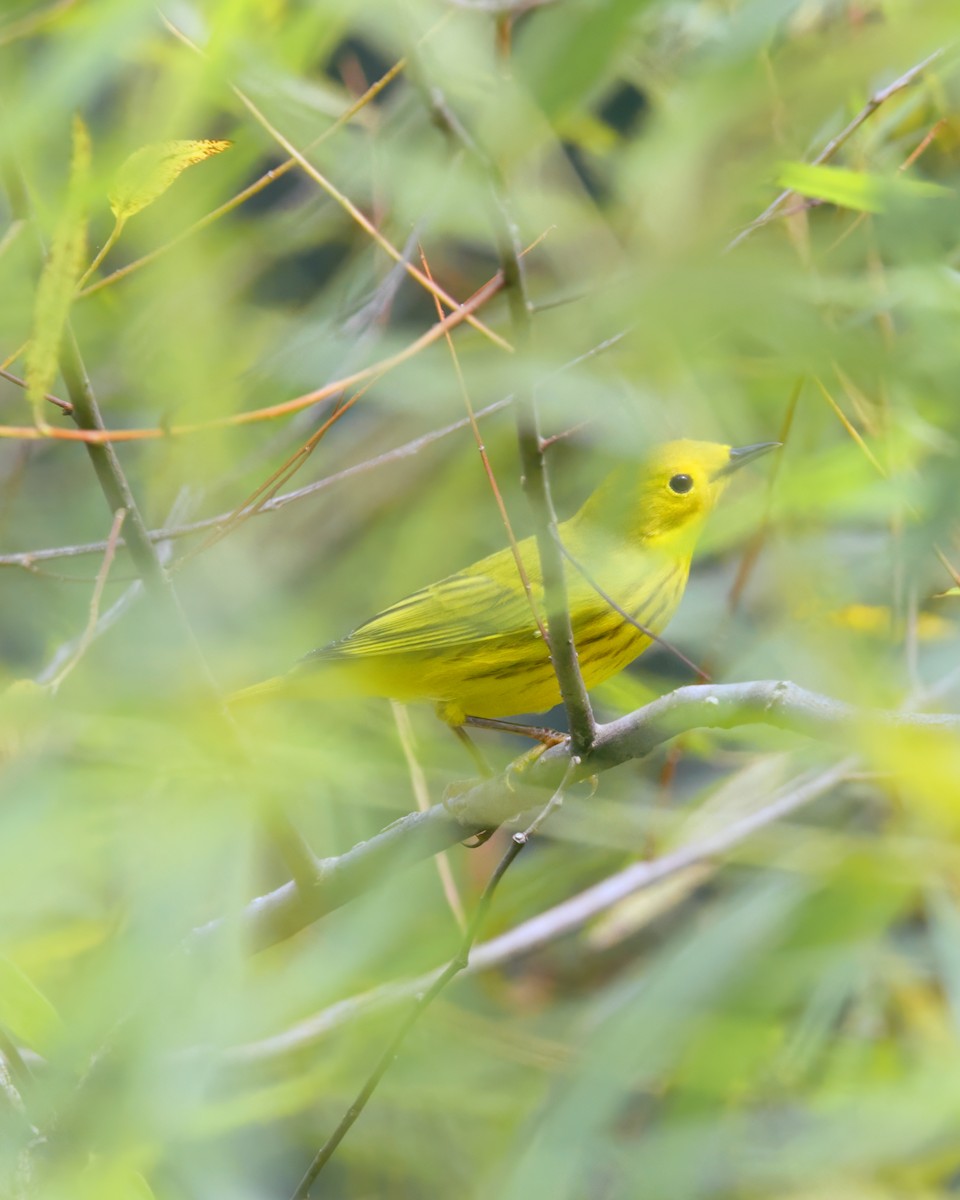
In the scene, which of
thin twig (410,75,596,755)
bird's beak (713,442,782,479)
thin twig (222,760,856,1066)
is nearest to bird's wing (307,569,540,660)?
bird's beak (713,442,782,479)

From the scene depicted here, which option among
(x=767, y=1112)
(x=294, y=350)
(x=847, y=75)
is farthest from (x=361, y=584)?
(x=847, y=75)

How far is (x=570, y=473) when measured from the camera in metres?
3.95

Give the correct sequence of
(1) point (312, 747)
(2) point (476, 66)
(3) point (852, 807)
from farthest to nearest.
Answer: (3) point (852, 807) < (2) point (476, 66) < (1) point (312, 747)

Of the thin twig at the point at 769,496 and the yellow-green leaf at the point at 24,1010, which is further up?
the thin twig at the point at 769,496

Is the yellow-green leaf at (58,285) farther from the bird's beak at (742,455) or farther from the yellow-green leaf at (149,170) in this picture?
the bird's beak at (742,455)

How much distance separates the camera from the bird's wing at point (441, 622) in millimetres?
2756

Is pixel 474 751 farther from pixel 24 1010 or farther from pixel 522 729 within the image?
pixel 24 1010

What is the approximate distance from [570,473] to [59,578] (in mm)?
2173

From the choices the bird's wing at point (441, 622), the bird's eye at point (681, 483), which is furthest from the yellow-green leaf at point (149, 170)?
the bird's eye at point (681, 483)

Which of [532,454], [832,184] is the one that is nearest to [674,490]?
[832,184]

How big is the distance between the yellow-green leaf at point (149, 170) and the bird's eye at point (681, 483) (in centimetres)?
176

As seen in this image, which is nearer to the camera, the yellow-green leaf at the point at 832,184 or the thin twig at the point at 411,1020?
the thin twig at the point at 411,1020

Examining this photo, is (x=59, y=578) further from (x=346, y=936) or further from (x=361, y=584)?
(x=361, y=584)

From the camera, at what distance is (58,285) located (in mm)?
1312
